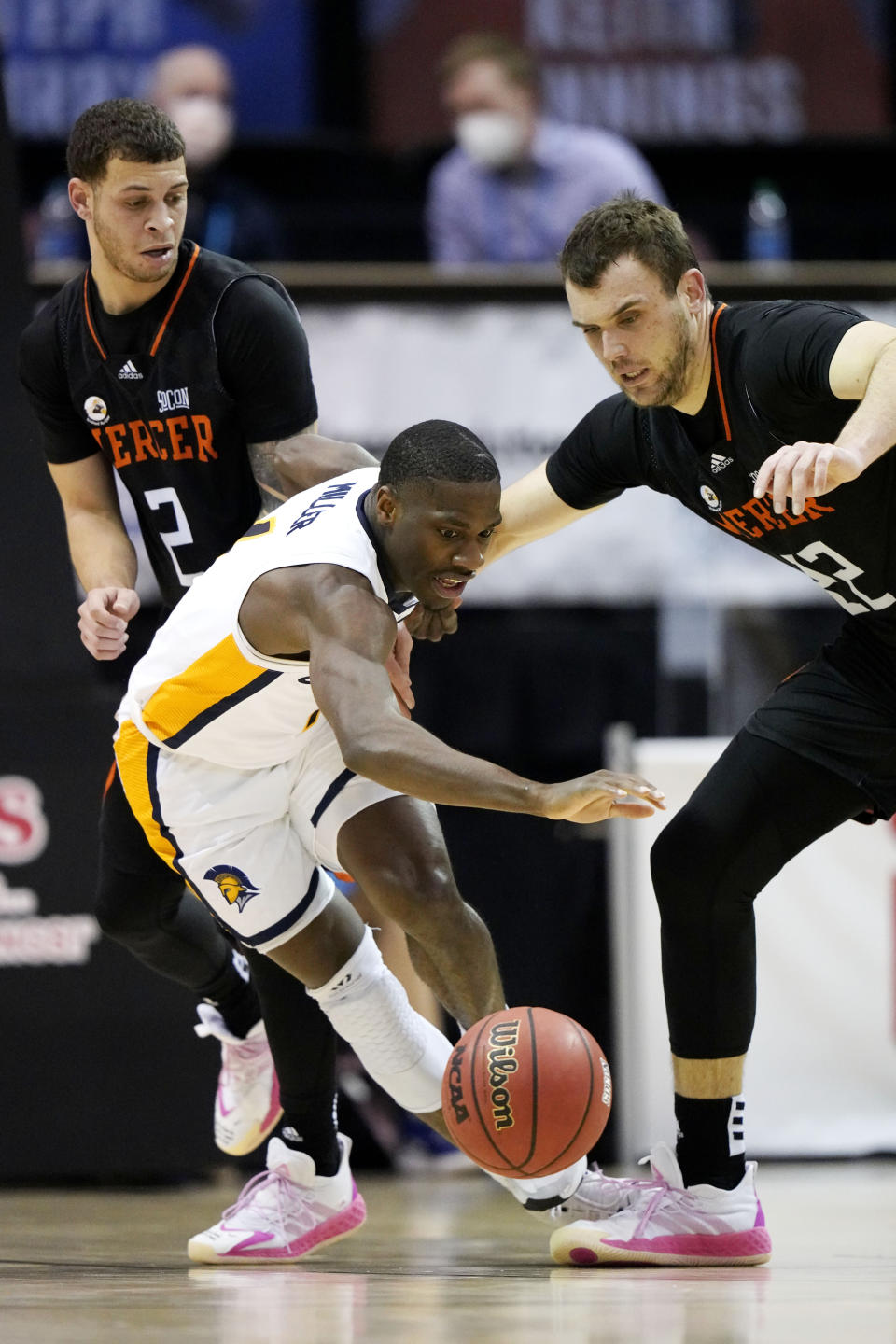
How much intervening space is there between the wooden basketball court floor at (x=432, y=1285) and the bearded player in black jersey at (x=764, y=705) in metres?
0.26

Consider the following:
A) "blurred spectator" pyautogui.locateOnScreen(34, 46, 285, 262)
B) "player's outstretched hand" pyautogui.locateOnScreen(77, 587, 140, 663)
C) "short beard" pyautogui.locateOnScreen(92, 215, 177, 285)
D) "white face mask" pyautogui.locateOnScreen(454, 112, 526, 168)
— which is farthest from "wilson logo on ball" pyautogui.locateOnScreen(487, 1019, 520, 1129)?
"white face mask" pyautogui.locateOnScreen(454, 112, 526, 168)

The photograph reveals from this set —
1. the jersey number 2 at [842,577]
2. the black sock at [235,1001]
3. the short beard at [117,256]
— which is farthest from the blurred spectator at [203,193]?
the jersey number 2 at [842,577]

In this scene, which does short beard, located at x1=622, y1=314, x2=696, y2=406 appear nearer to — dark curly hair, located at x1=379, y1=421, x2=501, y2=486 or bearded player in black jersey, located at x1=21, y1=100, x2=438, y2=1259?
dark curly hair, located at x1=379, y1=421, x2=501, y2=486

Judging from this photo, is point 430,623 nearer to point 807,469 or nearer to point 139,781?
point 139,781

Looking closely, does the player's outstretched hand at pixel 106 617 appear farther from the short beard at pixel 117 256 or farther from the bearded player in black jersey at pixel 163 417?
the short beard at pixel 117 256

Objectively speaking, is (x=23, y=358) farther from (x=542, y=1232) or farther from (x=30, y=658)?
(x=542, y=1232)

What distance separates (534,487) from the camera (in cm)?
452

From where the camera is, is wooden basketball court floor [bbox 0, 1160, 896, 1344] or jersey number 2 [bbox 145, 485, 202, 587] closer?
wooden basketball court floor [bbox 0, 1160, 896, 1344]

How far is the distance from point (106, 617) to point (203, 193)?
430 cm

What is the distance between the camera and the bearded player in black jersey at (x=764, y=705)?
13.0 ft

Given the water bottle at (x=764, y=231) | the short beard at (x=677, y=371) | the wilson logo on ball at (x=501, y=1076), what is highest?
the short beard at (x=677, y=371)

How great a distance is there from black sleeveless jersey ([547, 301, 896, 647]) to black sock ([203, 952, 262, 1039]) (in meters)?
1.85

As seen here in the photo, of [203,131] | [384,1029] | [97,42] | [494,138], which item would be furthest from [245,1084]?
[97,42]

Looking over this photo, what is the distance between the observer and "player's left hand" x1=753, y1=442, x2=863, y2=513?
11.4ft
